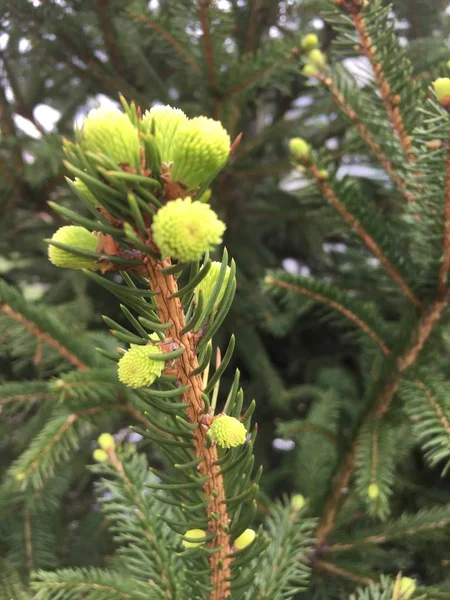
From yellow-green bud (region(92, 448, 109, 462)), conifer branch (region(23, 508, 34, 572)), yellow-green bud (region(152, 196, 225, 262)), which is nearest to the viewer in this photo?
yellow-green bud (region(152, 196, 225, 262))

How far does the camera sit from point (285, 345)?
1194mm

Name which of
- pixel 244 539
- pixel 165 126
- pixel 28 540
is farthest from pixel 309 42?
pixel 28 540

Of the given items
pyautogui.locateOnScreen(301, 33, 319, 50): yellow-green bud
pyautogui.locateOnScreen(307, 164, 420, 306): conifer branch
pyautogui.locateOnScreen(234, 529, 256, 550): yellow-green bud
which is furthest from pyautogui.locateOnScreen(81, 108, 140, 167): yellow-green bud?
pyautogui.locateOnScreen(301, 33, 319, 50): yellow-green bud

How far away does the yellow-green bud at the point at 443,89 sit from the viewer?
43 cm

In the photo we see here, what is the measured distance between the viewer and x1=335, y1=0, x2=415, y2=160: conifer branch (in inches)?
20.3

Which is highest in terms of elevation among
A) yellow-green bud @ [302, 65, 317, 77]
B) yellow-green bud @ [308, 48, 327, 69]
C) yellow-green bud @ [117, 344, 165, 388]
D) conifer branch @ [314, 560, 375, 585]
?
yellow-green bud @ [308, 48, 327, 69]

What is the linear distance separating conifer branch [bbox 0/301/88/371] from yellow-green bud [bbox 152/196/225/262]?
0.46 meters

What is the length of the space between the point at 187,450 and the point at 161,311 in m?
0.11

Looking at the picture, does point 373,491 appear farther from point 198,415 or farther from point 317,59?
point 317,59

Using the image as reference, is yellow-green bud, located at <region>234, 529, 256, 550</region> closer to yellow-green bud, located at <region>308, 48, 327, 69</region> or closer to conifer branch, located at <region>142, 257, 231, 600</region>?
conifer branch, located at <region>142, 257, 231, 600</region>

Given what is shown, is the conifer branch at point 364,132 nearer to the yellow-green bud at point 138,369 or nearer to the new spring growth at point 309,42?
the new spring growth at point 309,42

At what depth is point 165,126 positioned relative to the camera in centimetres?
27

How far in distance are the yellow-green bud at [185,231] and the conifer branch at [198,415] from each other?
47 mm

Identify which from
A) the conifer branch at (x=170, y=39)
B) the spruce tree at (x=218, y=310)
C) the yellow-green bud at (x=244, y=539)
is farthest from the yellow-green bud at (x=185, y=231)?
the conifer branch at (x=170, y=39)
